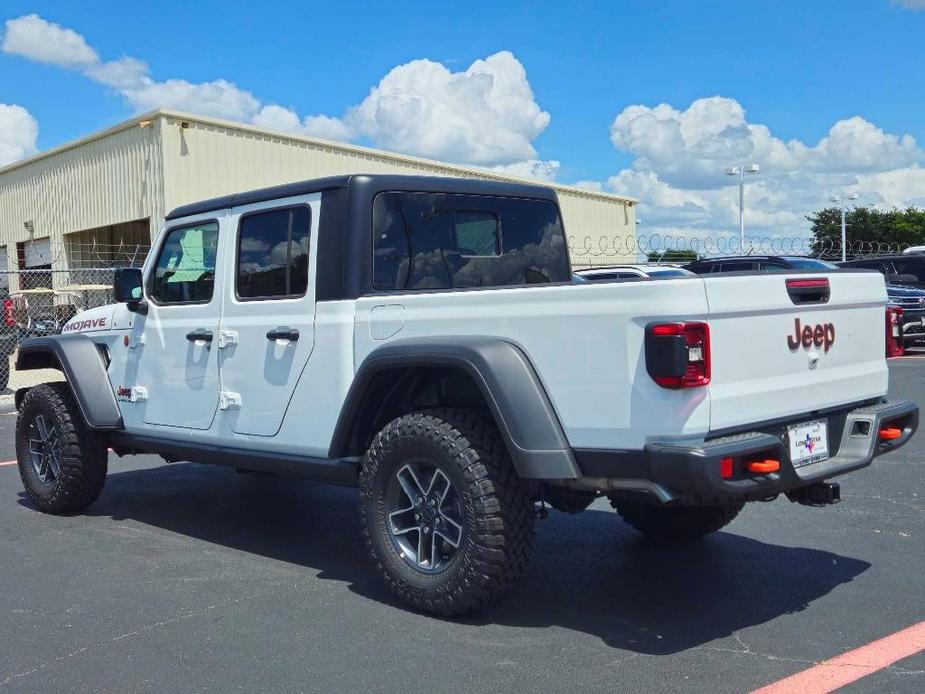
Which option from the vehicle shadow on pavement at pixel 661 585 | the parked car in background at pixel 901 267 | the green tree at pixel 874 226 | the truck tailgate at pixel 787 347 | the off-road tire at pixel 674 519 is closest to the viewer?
the truck tailgate at pixel 787 347

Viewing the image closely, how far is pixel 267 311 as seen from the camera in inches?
203

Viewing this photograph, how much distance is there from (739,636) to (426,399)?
5.76 feet

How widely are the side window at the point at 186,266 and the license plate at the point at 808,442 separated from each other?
323 centimetres

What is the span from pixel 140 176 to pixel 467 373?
20568mm

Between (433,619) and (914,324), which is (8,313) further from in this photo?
(914,324)

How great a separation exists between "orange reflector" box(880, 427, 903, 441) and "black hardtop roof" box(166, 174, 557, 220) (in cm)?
228

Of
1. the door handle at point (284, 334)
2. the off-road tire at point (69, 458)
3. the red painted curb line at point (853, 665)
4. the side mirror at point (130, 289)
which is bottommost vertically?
the red painted curb line at point (853, 665)

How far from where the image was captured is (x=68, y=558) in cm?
552

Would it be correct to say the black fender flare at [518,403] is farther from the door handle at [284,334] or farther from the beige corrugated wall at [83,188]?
the beige corrugated wall at [83,188]

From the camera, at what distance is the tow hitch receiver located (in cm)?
429

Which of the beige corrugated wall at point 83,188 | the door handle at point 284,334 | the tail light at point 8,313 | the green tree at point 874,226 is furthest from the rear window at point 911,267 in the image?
the green tree at point 874,226

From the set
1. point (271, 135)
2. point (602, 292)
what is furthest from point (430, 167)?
point (602, 292)

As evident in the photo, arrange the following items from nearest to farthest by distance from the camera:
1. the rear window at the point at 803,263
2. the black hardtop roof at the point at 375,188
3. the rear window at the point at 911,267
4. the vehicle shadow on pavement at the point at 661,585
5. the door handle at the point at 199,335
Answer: the vehicle shadow on pavement at the point at 661,585, the black hardtop roof at the point at 375,188, the door handle at the point at 199,335, the rear window at the point at 803,263, the rear window at the point at 911,267

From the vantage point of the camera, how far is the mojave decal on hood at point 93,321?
6340 mm
